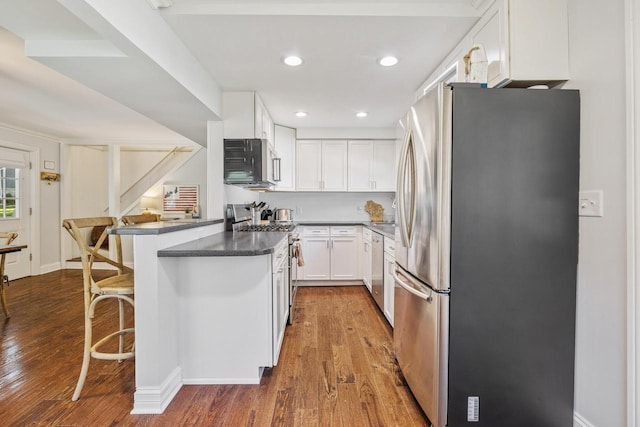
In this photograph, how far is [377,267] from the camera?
3.51 metres

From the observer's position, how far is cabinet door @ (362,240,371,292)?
407cm

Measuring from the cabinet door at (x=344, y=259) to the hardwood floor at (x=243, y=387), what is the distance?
4.39 feet

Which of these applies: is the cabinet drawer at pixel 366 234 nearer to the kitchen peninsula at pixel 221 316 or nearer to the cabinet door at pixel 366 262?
the cabinet door at pixel 366 262

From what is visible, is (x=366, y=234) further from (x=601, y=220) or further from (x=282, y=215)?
(x=601, y=220)

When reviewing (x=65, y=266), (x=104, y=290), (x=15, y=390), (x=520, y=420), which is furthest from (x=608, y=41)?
(x=65, y=266)

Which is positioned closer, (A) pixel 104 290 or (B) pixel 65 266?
(A) pixel 104 290

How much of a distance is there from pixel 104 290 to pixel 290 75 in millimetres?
2217

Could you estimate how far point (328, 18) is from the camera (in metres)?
1.97

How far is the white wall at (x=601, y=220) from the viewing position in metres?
1.34

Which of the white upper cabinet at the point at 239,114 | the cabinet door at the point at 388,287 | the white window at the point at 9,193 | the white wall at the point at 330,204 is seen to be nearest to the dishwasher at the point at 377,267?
the cabinet door at the point at 388,287

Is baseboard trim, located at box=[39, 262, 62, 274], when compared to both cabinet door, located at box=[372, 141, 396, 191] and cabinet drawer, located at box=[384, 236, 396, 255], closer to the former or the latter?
cabinet door, located at box=[372, 141, 396, 191]

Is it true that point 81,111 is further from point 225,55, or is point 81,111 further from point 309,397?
point 309,397

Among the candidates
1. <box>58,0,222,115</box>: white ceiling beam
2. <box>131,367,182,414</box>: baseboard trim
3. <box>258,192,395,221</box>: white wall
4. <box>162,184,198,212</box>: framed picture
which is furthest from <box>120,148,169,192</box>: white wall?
<box>131,367,182,414</box>: baseboard trim

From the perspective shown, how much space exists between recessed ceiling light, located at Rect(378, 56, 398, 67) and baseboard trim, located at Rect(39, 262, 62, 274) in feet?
20.8
